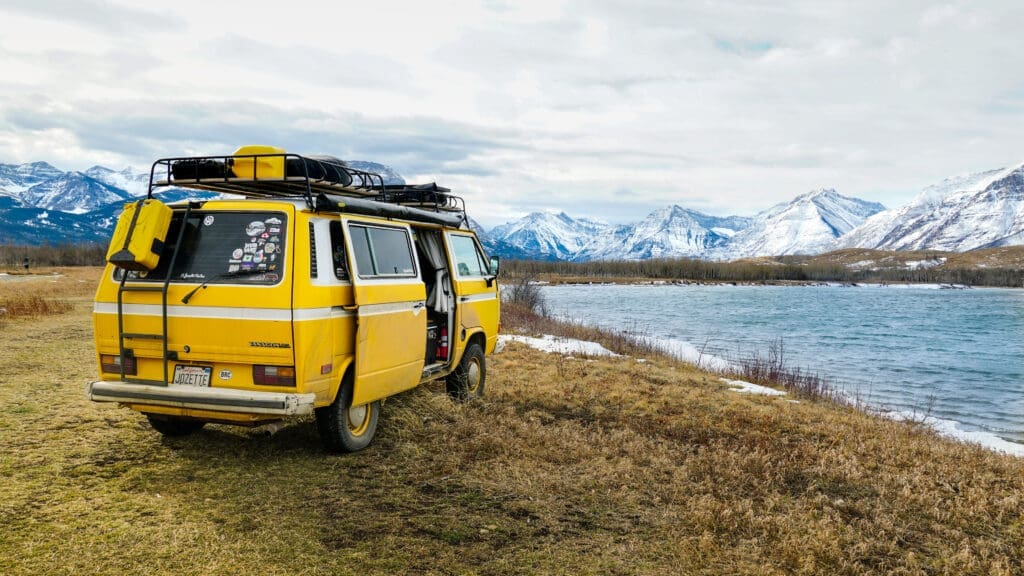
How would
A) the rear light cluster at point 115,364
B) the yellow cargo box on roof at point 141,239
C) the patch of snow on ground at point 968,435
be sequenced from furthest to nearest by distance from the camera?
1. the patch of snow on ground at point 968,435
2. the rear light cluster at point 115,364
3. the yellow cargo box on roof at point 141,239

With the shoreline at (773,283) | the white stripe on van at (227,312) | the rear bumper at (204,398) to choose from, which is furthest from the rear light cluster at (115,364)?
the shoreline at (773,283)

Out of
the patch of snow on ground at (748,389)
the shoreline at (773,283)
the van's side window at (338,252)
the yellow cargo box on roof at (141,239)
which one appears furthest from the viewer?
the shoreline at (773,283)

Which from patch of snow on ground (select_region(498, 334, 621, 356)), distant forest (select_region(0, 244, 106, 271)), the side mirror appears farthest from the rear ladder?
distant forest (select_region(0, 244, 106, 271))

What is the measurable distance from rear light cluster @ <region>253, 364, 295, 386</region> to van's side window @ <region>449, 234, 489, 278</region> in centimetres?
374

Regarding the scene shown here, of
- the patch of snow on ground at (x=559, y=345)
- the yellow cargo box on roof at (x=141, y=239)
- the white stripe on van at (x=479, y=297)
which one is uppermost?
the yellow cargo box on roof at (x=141, y=239)

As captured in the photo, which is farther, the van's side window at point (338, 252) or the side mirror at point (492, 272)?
the side mirror at point (492, 272)

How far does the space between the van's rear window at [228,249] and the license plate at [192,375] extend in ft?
2.57

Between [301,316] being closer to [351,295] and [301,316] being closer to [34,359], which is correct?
[351,295]

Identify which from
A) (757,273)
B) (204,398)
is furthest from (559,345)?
(757,273)

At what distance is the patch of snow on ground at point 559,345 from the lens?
17987 millimetres

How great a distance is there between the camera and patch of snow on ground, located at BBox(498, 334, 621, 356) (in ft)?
59.0

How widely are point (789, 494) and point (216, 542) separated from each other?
5.11 m

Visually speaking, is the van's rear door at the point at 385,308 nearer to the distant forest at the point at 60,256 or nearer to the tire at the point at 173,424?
the tire at the point at 173,424

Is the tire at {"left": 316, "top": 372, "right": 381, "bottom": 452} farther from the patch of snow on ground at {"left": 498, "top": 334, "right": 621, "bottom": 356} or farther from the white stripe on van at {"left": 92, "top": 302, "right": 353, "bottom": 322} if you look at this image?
the patch of snow on ground at {"left": 498, "top": 334, "right": 621, "bottom": 356}
